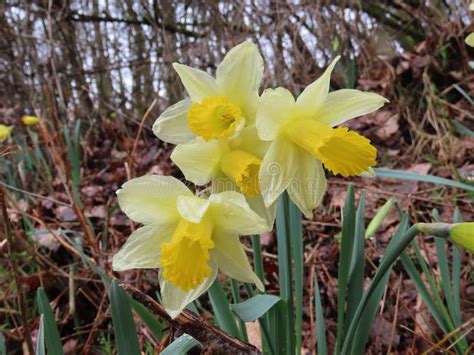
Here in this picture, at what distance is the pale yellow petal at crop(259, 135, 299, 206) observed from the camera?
0.83 metres

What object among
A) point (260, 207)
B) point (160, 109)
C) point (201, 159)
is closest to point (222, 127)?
point (201, 159)

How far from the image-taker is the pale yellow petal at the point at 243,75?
0.92 m

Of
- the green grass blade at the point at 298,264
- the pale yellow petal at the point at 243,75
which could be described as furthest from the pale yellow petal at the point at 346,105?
the green grass blade at the point at 298,264

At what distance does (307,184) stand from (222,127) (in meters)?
0.21

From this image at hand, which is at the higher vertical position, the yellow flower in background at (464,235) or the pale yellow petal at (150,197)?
the pale yellow petal at (150,197)

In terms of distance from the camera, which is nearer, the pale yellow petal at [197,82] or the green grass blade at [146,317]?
the pale yellow petal at [197,82]

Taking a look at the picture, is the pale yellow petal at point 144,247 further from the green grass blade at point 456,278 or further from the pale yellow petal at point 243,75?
the green grass blade at point 456,278

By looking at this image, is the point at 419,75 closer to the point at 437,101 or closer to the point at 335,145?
the point at 437,101

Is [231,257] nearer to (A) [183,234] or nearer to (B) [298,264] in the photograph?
(A) [183,234]

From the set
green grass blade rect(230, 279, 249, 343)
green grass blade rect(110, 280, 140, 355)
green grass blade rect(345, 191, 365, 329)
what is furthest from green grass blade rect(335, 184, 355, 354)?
green grass blade rect(110, 280, 140, 355)

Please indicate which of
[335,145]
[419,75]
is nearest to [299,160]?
[335,145]

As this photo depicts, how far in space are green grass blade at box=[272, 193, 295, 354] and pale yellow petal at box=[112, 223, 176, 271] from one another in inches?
9.5

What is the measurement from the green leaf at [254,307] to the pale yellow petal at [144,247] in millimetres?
219

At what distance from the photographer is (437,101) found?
3.13 metres
